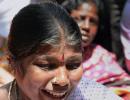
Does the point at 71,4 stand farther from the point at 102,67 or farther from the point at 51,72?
the point at 51,72

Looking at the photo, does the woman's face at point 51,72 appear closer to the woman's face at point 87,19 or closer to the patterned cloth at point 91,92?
the patterned cloth at point 91,92

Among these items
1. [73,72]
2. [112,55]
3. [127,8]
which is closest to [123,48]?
[112,55]

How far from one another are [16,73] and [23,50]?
0.11 metres

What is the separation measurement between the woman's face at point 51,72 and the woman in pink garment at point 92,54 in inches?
45.3

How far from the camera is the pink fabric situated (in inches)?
108

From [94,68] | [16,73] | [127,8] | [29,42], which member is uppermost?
[29,42]

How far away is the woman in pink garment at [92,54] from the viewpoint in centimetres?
271

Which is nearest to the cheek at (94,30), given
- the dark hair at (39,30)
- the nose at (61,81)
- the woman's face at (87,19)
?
the woman's face at (87,19)

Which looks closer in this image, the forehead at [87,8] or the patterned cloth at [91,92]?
the patterned cloth at [91,92]

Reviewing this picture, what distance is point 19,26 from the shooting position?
5.09ft

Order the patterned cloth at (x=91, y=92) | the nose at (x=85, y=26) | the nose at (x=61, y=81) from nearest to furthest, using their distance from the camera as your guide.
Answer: the nose at (x=61, y=81), the patterned cloth at (x=91, y=92), the nose at (x=85, y=26)

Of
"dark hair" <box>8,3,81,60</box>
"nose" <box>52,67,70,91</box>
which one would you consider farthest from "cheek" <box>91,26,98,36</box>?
"nose" <box>52,67,70,91</box>

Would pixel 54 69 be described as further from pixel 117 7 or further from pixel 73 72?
pixel 117 7

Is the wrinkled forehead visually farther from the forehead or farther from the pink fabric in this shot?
the pink fabric
